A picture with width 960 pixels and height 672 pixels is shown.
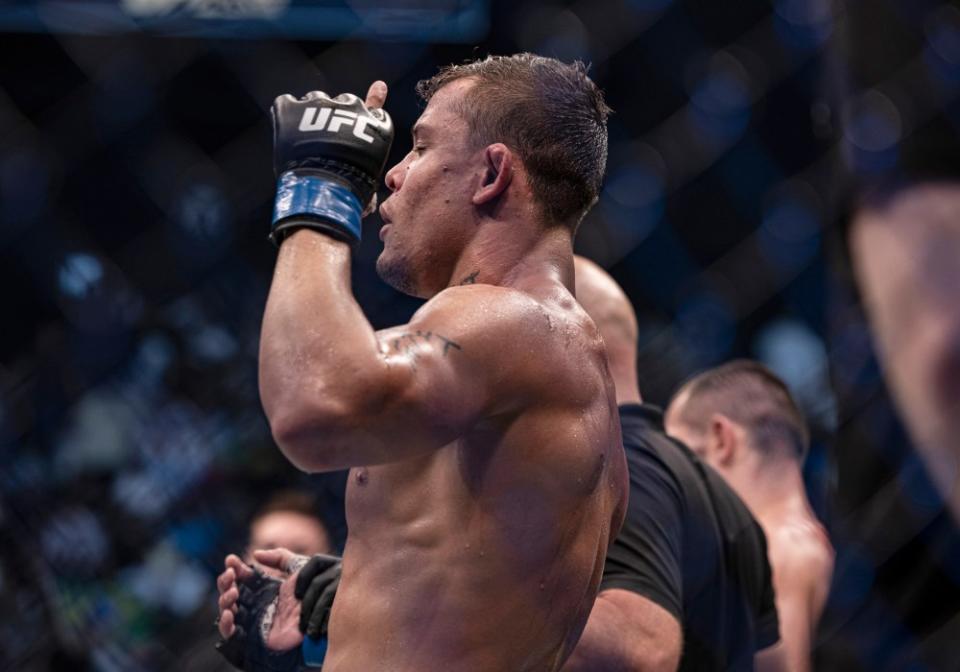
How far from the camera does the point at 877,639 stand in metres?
1.82

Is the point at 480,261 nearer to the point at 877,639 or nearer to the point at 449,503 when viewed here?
Result: the point at 449,503

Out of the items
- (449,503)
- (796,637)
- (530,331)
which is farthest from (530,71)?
(796,637)

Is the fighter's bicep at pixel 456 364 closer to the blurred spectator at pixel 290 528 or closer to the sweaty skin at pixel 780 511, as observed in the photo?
the sweaty skin at pixel 780 511

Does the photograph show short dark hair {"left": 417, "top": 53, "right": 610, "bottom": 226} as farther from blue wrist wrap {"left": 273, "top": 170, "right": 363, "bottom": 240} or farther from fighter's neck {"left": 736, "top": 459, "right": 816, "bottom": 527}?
fighter's neck {"left": 736, "top": 459, "right": 816, "bottom": 527}

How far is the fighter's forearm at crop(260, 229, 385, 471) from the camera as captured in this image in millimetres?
1133

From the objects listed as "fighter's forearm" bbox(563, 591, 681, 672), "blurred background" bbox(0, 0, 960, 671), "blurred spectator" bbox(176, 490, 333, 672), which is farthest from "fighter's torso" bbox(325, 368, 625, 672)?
"blurred background" bbox(0, 0, 960, 671)

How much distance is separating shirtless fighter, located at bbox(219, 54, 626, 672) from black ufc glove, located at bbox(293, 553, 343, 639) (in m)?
0.14

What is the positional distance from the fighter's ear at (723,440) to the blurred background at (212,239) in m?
0.56

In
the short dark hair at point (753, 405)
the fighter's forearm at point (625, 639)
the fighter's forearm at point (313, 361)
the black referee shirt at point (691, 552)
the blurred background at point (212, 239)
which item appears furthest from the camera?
the blurred background at point (212, 239)

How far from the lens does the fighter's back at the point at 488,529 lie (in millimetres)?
1254

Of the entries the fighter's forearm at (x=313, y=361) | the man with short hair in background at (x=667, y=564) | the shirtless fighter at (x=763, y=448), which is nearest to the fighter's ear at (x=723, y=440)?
the shirtless fighter at (x=763, y=448)

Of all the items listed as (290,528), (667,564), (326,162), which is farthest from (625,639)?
(290,528)

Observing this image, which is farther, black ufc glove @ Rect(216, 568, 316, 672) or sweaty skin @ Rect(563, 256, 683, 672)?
sweaty skin @ Rect(563, 256, 683, 672)

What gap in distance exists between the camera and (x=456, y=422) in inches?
47.2
